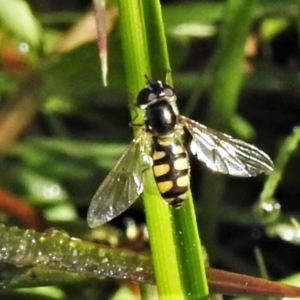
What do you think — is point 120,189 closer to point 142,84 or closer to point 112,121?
point 142,84

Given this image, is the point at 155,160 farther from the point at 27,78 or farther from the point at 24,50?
the point at 24,50

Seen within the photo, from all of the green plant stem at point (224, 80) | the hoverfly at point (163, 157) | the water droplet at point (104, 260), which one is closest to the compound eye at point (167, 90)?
the hoverfly at point (163, 157)

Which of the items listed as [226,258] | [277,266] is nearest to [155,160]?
[226,258]

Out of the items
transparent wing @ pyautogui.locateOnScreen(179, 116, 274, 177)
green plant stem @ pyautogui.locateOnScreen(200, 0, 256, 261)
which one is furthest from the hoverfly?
green plant stem @ pyautogui.locateOnScreen(200, 0, 256, 261)

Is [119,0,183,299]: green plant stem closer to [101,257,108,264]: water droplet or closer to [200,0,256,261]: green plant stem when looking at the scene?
→ [101,257,108,264]: water droplet

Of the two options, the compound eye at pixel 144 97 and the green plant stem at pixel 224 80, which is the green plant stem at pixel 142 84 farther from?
the green plant stem at pixel 224 80
